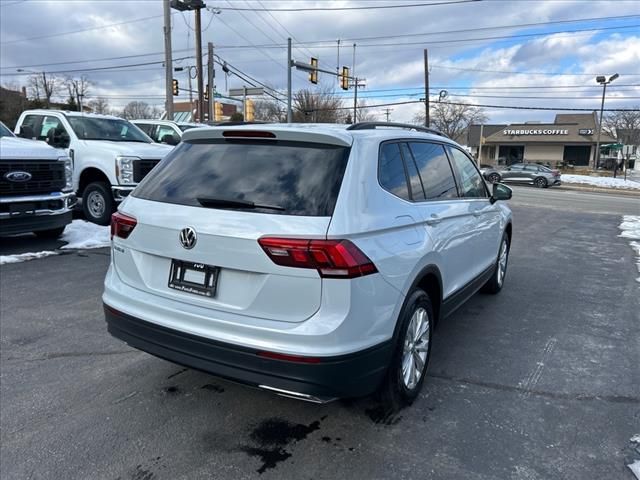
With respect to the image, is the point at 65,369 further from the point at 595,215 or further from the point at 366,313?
the point at 595,215

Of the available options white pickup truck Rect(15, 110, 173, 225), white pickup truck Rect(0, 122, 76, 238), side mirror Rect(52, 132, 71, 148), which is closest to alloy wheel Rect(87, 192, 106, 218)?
white pickup truck Rect(15, 110, 173, 225)

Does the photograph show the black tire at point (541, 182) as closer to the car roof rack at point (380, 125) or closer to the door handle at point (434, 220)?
the car roof rack at point (380, 125)

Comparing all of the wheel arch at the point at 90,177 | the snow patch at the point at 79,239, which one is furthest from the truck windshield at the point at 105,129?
the snow patch at the point at 79,239

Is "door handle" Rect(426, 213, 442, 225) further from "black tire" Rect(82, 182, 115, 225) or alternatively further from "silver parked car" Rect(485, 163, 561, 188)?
"silver parked car" Rect(485, 163, 561, 188)

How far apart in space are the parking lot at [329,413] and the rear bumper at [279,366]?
465 millimetres

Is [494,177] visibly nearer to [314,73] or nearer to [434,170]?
[314,73]

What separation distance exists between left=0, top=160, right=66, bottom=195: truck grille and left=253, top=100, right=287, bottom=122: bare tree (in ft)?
145

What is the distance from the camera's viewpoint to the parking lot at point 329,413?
273 cm

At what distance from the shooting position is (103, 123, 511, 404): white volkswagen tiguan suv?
253cm

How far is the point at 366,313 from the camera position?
8.62 feet

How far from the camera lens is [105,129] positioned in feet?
33.3

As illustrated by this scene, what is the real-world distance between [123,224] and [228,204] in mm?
838

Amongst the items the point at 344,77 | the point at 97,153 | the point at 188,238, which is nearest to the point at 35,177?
the point at 97,153

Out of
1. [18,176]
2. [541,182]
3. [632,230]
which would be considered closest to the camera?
[18,176]
